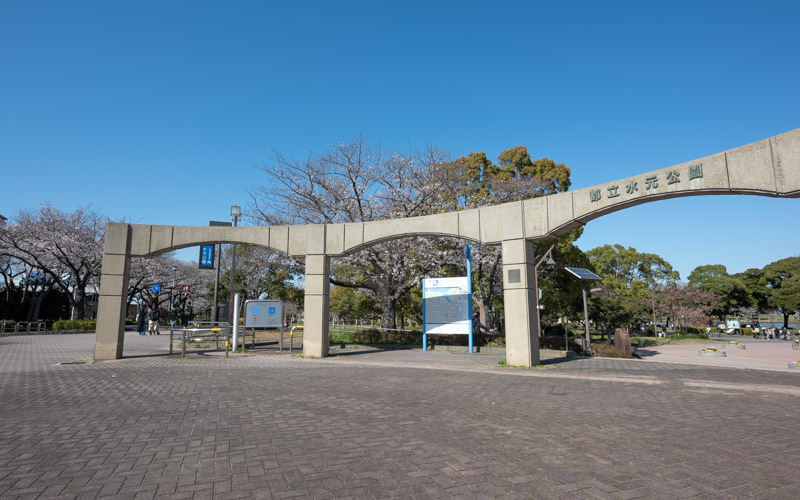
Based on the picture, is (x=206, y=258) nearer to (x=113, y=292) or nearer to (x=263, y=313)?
(x=263, y=313)

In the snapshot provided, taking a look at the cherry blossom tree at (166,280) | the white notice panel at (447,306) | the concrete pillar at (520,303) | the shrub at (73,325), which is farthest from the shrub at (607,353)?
the cherry blossom tree at (166,280)

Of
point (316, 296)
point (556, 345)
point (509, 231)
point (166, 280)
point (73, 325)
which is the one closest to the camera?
point (509, 231)

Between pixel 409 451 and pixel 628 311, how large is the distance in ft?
110

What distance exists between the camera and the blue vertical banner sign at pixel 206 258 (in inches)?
843

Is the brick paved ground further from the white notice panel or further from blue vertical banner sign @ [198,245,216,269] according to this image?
blue vertical banner sign @ [198,245,216,269]

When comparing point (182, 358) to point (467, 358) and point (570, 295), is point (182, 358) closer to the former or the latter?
point (467, 358)

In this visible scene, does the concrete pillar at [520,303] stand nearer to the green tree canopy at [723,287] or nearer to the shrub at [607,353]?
the shrub at [607,353]

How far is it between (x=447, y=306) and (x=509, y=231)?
510 centimetres

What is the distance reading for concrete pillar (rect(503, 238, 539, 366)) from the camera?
35.3 ft

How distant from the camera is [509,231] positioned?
11172 mm

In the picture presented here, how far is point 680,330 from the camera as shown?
44.1 metres

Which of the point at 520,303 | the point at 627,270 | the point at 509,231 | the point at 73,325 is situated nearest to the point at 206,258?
the point at 73,325

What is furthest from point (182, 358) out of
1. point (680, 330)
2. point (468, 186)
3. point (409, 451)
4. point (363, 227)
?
point (680, 330)

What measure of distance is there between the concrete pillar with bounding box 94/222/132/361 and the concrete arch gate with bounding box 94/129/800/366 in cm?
3
